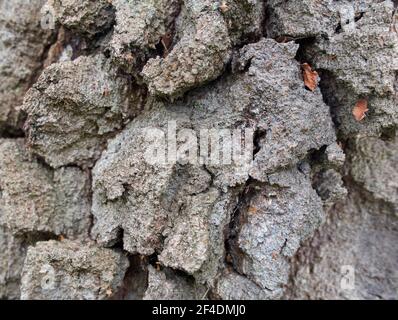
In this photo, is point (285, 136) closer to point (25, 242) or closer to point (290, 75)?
point (290, 75)

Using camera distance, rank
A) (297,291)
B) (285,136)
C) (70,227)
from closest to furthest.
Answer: (285,136), (70,227), (297,291)

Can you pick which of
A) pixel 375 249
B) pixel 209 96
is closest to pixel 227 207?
pixel 209 96

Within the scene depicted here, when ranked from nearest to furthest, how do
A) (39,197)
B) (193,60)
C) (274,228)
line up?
(193,60) < (274,228) < (39,197)

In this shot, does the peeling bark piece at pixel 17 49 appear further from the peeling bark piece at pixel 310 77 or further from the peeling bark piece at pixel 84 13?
the peeling bark piece at pixel 310 77

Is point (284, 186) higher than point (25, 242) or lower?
higher

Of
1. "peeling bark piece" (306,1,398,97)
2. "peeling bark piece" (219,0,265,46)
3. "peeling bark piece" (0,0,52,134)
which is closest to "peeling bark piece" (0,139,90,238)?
"peeling bark piece" (0,0,52,134)

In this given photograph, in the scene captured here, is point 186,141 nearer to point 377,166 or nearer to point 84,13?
point 84,13

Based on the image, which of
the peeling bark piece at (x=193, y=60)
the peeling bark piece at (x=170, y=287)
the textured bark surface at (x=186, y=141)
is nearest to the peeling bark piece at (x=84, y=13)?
the textured bark surface at (x=186, y=141)

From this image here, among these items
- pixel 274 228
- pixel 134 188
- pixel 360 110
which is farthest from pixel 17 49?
pixel 360 110
